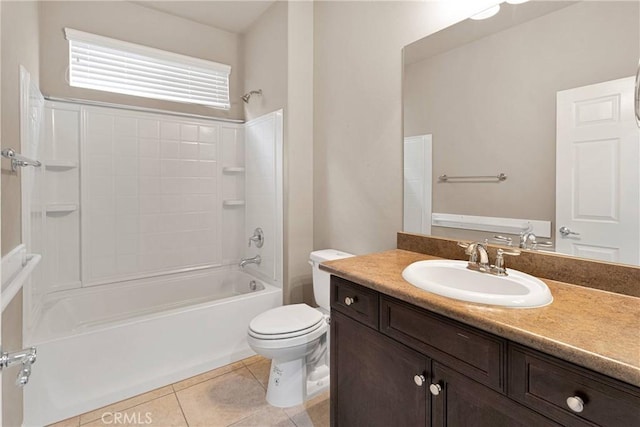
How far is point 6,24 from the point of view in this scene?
1.34 m

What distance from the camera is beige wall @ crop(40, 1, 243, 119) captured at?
2.26 metres

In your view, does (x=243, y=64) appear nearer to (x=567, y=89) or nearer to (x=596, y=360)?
(x=567, y=89)

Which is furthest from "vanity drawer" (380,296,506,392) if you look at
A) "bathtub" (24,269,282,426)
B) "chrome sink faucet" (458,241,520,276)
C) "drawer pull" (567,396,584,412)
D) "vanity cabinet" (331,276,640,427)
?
"bathtub" (24,269,282,426)

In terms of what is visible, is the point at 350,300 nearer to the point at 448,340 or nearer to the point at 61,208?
the point at 448,340

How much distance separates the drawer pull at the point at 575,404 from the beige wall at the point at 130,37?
10.2ft

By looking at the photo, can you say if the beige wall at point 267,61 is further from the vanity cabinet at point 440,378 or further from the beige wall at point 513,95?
the vanity cabinet at point 440,378

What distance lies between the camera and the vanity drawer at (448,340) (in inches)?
31.9

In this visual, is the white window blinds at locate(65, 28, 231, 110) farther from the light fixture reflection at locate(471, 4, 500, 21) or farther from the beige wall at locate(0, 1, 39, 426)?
the light fixture reflection at locate(471, 4, 500, 21)

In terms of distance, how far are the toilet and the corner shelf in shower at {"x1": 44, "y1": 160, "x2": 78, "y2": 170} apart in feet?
5.91

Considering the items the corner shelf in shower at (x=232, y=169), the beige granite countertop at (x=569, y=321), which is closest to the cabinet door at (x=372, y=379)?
the beige granite countertop at (x=569, y=321)

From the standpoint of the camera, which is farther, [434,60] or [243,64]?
[243,64]

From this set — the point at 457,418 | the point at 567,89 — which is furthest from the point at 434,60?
the point at 457,418

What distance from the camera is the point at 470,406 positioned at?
87cm

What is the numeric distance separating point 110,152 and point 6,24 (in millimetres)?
1218
